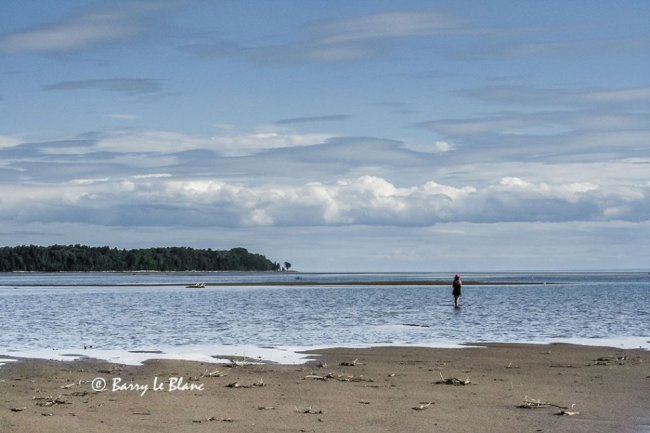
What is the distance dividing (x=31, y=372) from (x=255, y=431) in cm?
1193

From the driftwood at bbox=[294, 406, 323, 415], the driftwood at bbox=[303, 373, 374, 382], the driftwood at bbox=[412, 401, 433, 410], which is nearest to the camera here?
the driftwood at bbox=[294, 406, 323, 415]

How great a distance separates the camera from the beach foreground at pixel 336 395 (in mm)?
18781

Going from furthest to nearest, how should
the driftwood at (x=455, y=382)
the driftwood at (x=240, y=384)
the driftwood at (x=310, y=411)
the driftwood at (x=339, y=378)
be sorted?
the driftwood at (x=339, y=378), the driftwood at (x=455, y=382), the driftwood at (x=240, y=384), the driftwood at (x=310, y=411)

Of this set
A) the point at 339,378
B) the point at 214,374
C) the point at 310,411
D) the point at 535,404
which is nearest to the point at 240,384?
the point at 214,374

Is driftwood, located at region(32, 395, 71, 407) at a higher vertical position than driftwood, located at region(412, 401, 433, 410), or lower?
lower

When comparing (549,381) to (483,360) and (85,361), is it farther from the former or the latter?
(85,361)

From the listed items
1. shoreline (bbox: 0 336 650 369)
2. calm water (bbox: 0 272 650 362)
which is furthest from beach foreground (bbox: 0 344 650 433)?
calm water (bbox: 0 272 650 362)

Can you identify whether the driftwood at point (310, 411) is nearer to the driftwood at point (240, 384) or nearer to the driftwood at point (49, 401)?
the driftwood at point (240, 384)

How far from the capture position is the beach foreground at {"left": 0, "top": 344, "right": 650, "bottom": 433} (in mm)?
18781

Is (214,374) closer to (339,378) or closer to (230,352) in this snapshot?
(339,378)

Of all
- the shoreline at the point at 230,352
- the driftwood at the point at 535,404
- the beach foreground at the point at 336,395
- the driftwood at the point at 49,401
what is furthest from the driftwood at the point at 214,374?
the driftwood at the point at 535,404

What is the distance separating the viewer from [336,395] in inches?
901

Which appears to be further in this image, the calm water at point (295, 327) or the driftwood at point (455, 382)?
the calm water at point (295, 327)

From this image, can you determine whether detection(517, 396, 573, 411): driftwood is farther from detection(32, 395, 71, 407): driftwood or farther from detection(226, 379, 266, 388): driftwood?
detection(32, 395, 71, 407): driftwood
